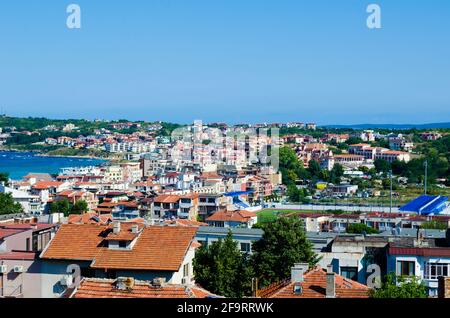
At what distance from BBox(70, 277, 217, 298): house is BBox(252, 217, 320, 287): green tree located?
10.9ft

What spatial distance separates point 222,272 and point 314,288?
2298 mm

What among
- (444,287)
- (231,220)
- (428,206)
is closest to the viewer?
(444,287)

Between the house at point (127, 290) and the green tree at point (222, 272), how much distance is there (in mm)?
2906

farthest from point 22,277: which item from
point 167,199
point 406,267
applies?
point 167,199

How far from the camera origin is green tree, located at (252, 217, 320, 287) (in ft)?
23.4

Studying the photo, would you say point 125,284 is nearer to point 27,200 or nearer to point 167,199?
Answer: point 167,199

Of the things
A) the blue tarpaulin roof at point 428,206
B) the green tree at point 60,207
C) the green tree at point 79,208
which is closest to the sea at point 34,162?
the green tree at point 60,207

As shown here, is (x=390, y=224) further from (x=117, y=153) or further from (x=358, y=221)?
(x=117, y=153)

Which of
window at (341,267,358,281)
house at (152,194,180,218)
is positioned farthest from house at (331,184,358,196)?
window at (341,267,358,281)

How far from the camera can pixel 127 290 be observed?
11.4 feet

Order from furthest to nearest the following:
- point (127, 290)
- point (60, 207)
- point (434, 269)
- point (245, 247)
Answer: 1. point (60, 207)
2. point (245, 247)
3. point (434, 269)
4. point (127, 290)

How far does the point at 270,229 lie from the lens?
7.75m
